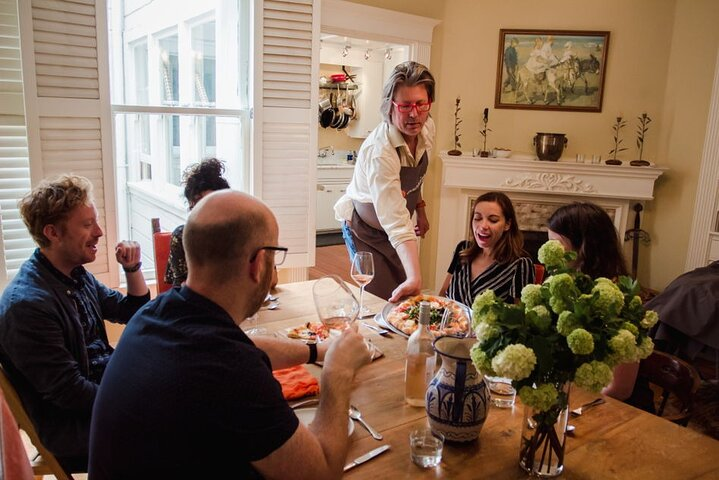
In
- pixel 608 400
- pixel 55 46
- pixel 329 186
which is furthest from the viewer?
pixel 329 186

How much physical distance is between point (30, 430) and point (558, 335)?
52.3 inches

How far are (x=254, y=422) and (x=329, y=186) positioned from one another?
6.19 metres

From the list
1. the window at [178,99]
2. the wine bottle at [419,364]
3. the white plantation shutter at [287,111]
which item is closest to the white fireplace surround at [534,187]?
the white plantation shutter at [287,111]

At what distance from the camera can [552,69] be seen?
179 inches

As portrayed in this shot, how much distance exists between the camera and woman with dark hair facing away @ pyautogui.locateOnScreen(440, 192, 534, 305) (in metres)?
2.24

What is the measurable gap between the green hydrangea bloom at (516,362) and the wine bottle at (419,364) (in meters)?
0.36

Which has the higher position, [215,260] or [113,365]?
[215,260]

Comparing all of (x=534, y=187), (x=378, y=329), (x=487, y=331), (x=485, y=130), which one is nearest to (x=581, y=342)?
(x=487, y=331)

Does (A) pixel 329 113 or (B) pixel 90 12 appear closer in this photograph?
(B) pixel 90 12

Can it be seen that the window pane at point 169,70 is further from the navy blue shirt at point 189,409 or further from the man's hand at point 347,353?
the navy blue shirt at point 189,409

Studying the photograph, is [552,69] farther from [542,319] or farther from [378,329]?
[542,319]

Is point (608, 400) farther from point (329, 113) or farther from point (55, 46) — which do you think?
point (329, 113)

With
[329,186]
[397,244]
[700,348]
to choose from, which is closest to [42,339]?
[397,244]

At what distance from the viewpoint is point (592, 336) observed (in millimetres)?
980
